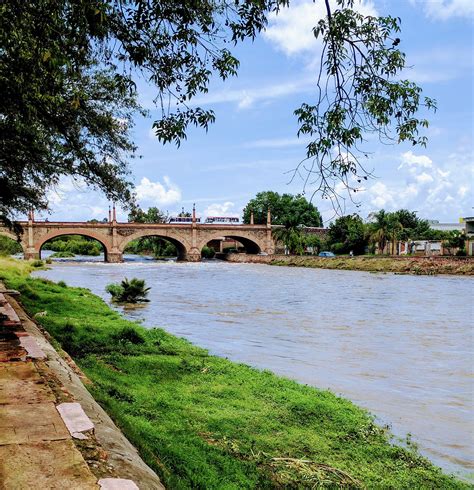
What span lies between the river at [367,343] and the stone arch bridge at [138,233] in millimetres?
36582

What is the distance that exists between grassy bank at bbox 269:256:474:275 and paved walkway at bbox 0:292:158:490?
40.8 m

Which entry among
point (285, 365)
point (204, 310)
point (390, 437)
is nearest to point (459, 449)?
point (390, 437)

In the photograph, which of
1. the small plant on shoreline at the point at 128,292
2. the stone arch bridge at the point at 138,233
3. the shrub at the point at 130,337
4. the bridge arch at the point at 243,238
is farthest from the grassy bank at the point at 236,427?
the bridge arch at the point at 243,238

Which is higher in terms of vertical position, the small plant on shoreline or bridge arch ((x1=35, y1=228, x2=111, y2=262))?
bridge arch ((x1=35, y1=228, x2=111, y2=262))

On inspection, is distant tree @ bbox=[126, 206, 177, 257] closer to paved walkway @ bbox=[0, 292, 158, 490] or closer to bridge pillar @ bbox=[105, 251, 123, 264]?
bridge pillar @ bbox=[105, 251, 123, 264]

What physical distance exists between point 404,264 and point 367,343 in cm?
3390

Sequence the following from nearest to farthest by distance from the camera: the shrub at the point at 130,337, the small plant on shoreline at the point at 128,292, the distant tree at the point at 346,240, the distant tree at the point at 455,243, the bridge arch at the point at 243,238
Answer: the shrub at the point at 130,337
the small plant on shoreline at the point at 128,292
the distant tree at the point at 455,243
the distant tree at the point at 346,240
the bridge arch at the point at 243,238

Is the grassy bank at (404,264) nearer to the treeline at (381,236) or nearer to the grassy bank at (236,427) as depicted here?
the treeline at (381,236)

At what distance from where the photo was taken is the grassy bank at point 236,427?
4.71 m

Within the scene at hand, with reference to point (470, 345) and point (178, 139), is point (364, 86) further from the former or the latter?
point (470, 345)

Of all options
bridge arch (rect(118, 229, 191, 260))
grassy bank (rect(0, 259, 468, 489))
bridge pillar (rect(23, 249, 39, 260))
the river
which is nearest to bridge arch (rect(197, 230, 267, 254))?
bridge arch (rect(118, 229, 191, 260))

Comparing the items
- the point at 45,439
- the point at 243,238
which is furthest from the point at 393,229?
the point at 45,439

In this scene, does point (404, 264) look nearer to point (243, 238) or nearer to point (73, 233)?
point (243, 238)

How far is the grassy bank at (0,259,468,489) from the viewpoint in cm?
471
